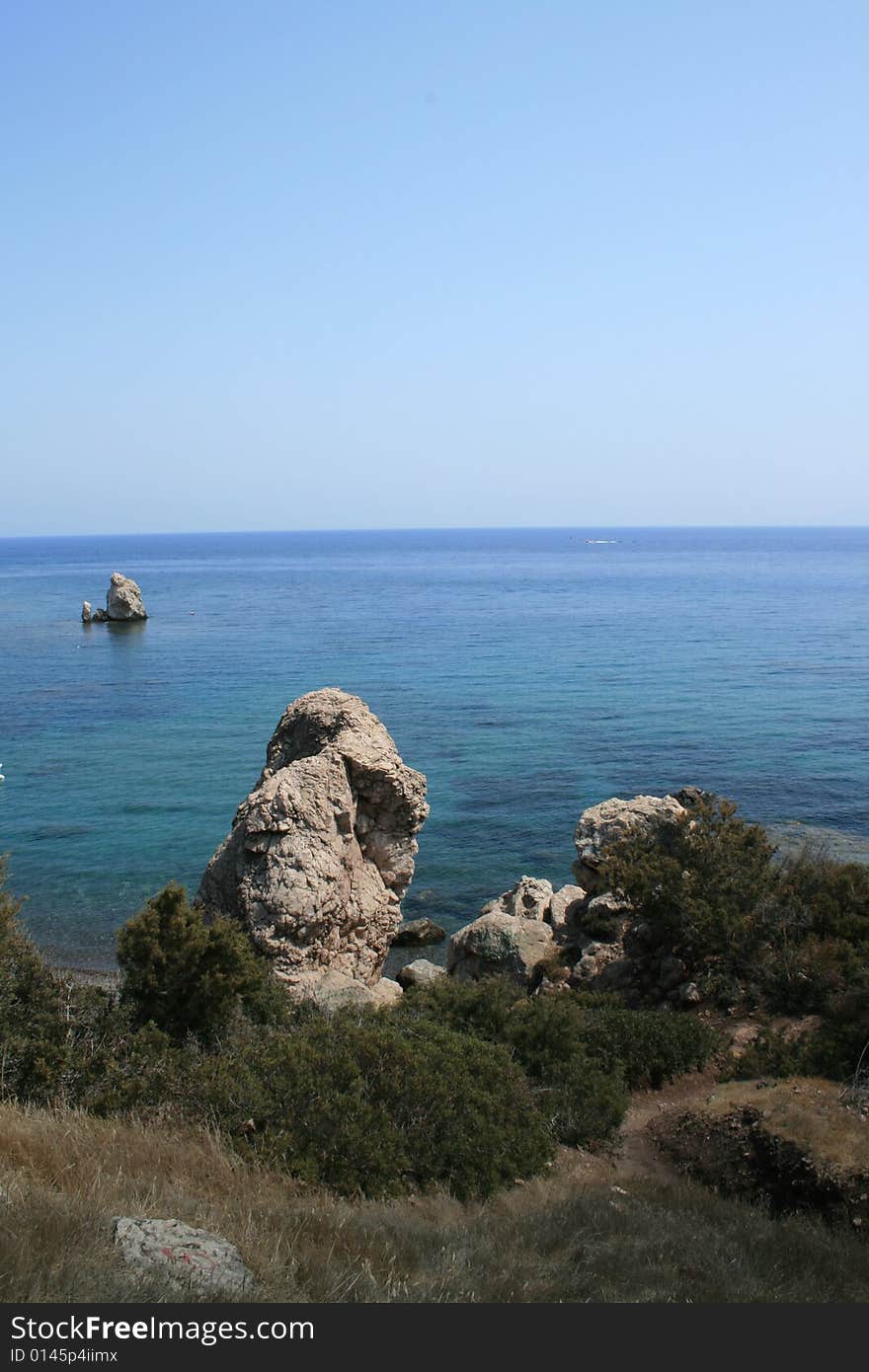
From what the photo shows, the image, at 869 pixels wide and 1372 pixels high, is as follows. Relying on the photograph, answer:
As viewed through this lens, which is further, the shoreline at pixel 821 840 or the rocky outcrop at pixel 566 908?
the shoreline at pixel 821 840

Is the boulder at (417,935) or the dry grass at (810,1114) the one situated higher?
the dry grass at (810,1114)

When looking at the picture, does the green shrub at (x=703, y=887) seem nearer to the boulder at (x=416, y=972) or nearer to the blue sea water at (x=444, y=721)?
the boulder at (x=416, y=972)

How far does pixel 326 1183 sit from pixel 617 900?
9778 millimetres

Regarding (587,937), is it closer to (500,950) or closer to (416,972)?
(500,950)

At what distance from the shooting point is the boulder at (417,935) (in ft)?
72.5

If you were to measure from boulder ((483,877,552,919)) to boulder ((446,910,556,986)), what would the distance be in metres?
1.47

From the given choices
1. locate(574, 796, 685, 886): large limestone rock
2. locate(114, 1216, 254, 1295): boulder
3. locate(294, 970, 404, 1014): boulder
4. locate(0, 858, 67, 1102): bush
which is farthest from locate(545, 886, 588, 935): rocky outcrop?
locate(114, 1216, 254, 1295): boulder

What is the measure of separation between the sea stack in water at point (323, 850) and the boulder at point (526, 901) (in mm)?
4510

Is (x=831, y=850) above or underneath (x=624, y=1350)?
underneath

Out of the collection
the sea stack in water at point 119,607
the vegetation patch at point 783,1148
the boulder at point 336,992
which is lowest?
the boulder at point 336,992

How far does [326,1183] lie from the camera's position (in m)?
8.10

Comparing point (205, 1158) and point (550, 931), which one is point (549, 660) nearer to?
point (550, 931)

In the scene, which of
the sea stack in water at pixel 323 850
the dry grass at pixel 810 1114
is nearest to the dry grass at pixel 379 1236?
the dry grass at pixel 810 1114

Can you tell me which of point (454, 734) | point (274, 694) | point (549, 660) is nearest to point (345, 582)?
point (549, 660)
